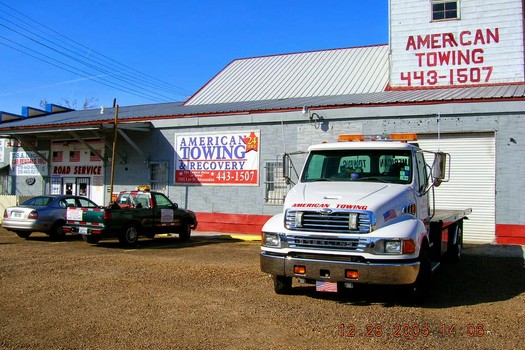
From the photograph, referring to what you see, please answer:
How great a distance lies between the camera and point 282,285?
25.7 feet

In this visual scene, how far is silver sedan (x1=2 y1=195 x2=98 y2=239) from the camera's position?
15.3 m

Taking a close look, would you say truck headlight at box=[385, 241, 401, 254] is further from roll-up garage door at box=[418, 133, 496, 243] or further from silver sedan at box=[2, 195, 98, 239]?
silver sedan at box=[2, 195, 98, 239]

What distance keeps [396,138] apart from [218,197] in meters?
11.3

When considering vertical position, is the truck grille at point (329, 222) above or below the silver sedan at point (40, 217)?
above

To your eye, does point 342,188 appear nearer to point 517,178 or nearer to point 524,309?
point 524,309

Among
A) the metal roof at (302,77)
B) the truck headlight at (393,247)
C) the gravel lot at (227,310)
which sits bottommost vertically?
the gravel lot at (227,310)

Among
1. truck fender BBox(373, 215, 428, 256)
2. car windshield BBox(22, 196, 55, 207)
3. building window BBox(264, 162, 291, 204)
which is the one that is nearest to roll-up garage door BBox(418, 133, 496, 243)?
building window BBox(264, 162, 291, 204)

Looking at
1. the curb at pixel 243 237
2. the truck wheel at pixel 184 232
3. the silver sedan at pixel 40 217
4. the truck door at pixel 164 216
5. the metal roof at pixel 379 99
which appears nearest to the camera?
the silver sedan at pixel 40 217

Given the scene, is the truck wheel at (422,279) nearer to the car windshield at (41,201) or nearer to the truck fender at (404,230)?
the truck fender at (404,230)

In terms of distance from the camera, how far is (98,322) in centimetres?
626

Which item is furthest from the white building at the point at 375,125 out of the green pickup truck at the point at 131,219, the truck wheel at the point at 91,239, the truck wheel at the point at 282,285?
the truck wheel at the point at 282,285

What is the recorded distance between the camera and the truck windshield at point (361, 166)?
7926mm

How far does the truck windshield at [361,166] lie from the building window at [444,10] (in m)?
13.0

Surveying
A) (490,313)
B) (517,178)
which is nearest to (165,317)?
(490,313)
